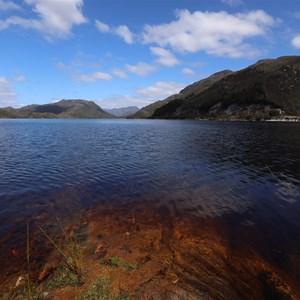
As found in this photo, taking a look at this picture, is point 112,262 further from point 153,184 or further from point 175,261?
point 153,184

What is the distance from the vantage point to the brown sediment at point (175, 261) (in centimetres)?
1101

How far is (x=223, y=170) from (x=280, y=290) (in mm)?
26092

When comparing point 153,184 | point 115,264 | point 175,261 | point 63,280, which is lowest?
point 153,184

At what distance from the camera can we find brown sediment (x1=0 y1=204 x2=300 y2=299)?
1101 centimetres

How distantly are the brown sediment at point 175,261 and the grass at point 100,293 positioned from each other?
0.80 ft

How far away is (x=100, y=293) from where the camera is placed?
1034 centimetres

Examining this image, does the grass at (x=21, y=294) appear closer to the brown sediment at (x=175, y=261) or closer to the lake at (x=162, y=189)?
the brown sediment at (x=175, y=261)

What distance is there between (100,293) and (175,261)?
4.56 m

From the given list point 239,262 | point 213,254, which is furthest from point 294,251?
point 213,254

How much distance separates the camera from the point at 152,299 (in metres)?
10.2

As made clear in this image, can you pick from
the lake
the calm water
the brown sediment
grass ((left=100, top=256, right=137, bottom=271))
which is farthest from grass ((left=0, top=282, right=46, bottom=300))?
the calm water

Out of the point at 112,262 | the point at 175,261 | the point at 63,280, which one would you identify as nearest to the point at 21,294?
the point at 63,280

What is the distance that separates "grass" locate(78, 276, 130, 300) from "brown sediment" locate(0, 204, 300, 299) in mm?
243

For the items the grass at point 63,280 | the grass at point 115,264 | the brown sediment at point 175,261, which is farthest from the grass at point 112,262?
the grass at point 63,280
